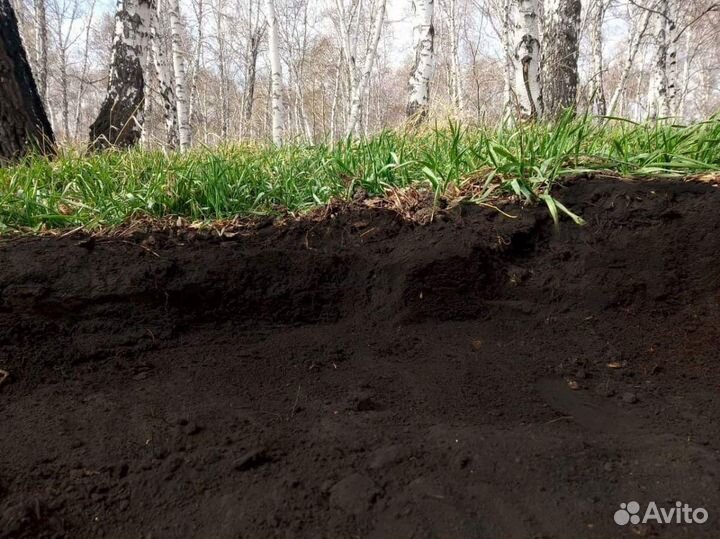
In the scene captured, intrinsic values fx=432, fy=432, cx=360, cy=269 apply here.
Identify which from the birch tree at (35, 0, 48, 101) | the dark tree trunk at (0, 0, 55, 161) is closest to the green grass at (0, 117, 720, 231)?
the dark tree trunk at (0, 0, 55, 161)

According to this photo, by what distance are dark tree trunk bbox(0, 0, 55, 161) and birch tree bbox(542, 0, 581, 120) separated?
17.4 feet

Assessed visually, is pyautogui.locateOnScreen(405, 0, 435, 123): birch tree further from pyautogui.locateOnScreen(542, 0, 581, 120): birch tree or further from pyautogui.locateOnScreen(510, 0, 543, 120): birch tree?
pyautogui.locateOnScreen(510, 0, 543, 120): birch tree

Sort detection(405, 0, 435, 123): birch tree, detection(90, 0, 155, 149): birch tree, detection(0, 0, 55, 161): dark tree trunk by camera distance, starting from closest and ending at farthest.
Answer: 1. detection(0, 0, 55, 161): dark tree trunk
2. detection(90, 0, 155, 149): birch tree
3. detection(405, 0, 435, 123): birch tree

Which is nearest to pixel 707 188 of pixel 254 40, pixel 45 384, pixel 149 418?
pixel 149 418

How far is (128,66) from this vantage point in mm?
5277

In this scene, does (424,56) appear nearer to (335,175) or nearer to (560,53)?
(560,53)

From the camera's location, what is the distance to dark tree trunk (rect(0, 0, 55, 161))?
3.78 meters

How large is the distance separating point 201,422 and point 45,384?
777mm

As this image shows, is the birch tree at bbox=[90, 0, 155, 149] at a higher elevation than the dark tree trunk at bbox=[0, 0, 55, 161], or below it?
higher

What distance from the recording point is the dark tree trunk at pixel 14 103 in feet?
12.4

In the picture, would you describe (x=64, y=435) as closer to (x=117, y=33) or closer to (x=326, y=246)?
(x=326, y=246)

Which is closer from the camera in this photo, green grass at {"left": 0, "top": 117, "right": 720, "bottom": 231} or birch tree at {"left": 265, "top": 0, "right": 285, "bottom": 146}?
green grass at {"left": 0, "top": 117, "right": 720, "bottom": 231}

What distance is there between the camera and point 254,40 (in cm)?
1966

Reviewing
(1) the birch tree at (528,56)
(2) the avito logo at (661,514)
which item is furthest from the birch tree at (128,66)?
(2) the avito logo at (661,514)
